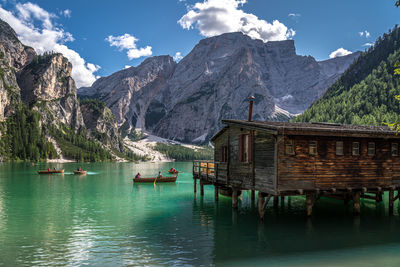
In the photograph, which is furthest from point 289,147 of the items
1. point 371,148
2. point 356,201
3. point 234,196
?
point 234,196

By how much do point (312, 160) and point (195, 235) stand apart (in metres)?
11.5

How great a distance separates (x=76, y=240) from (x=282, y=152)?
17.0 meters

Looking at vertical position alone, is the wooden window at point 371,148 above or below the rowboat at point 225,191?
above

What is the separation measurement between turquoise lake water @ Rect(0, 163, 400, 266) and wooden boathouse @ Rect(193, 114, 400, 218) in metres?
3.03

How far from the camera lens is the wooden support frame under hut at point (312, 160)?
26.8 meters

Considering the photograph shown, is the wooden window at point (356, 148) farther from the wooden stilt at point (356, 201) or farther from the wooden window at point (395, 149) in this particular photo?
the wooden window at point (395, 149)

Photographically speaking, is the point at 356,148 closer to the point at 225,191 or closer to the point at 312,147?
the point at 312,147

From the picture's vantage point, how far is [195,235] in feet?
83.0

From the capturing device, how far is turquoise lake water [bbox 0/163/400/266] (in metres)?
19.7

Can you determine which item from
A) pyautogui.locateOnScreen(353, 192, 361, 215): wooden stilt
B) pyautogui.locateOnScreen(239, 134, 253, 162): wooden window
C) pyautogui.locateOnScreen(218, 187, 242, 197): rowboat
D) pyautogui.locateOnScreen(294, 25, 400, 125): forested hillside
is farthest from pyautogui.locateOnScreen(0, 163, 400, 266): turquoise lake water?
pyautogui.locateOnScreen(294, 25, 400, 125): forested hillside

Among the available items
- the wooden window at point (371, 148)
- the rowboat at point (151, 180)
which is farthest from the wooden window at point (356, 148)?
the rowboat at point (151, 180)

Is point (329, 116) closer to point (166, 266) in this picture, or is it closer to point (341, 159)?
point (341, 159)

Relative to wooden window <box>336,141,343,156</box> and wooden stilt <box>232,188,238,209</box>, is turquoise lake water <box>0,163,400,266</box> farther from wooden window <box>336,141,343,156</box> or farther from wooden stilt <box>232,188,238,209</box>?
wooden window <box>336,141,343,156</box>

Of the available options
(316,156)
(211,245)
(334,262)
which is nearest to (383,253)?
(334,262)
